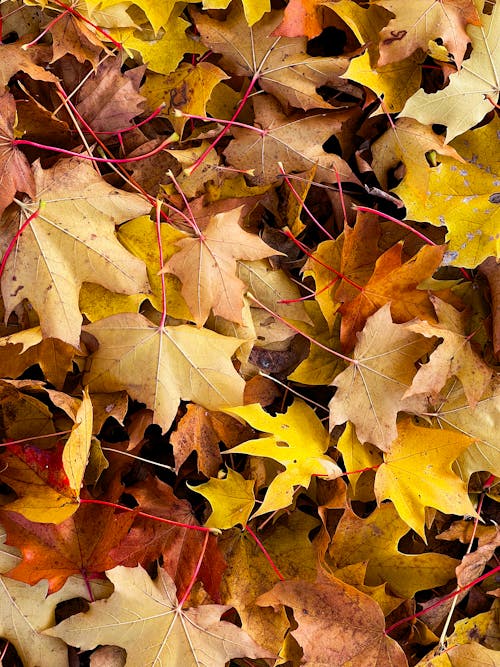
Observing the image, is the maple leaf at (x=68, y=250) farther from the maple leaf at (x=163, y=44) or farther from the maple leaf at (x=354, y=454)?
the maple leaf at (x=354, y=454)

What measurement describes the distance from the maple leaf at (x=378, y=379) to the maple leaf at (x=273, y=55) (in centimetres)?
38

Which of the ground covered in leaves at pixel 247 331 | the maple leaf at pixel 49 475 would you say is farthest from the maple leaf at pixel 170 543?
the maple leaf at pixel 49 475

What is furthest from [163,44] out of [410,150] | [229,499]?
[229,499]

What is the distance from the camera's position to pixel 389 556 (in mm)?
1087

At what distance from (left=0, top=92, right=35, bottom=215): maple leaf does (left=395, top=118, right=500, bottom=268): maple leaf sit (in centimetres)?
58

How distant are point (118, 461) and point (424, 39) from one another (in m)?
0.83

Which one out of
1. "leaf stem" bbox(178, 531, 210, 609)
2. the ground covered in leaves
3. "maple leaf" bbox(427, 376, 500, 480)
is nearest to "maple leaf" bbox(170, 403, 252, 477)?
the ground covered in leaves

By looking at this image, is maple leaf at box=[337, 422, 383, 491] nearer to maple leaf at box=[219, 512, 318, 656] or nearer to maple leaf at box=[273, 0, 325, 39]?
maple leaf at box=[219, 512, 318, 656]

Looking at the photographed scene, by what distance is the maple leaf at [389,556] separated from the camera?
1082 mm

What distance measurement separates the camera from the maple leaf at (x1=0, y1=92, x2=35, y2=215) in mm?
967

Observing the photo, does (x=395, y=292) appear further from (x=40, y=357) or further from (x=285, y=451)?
(x=40, y=357)

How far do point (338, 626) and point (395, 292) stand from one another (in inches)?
20.8

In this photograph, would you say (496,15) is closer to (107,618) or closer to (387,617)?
(387,617)

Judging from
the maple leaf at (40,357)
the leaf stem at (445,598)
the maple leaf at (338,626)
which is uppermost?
the maple leaf at (40,357)
